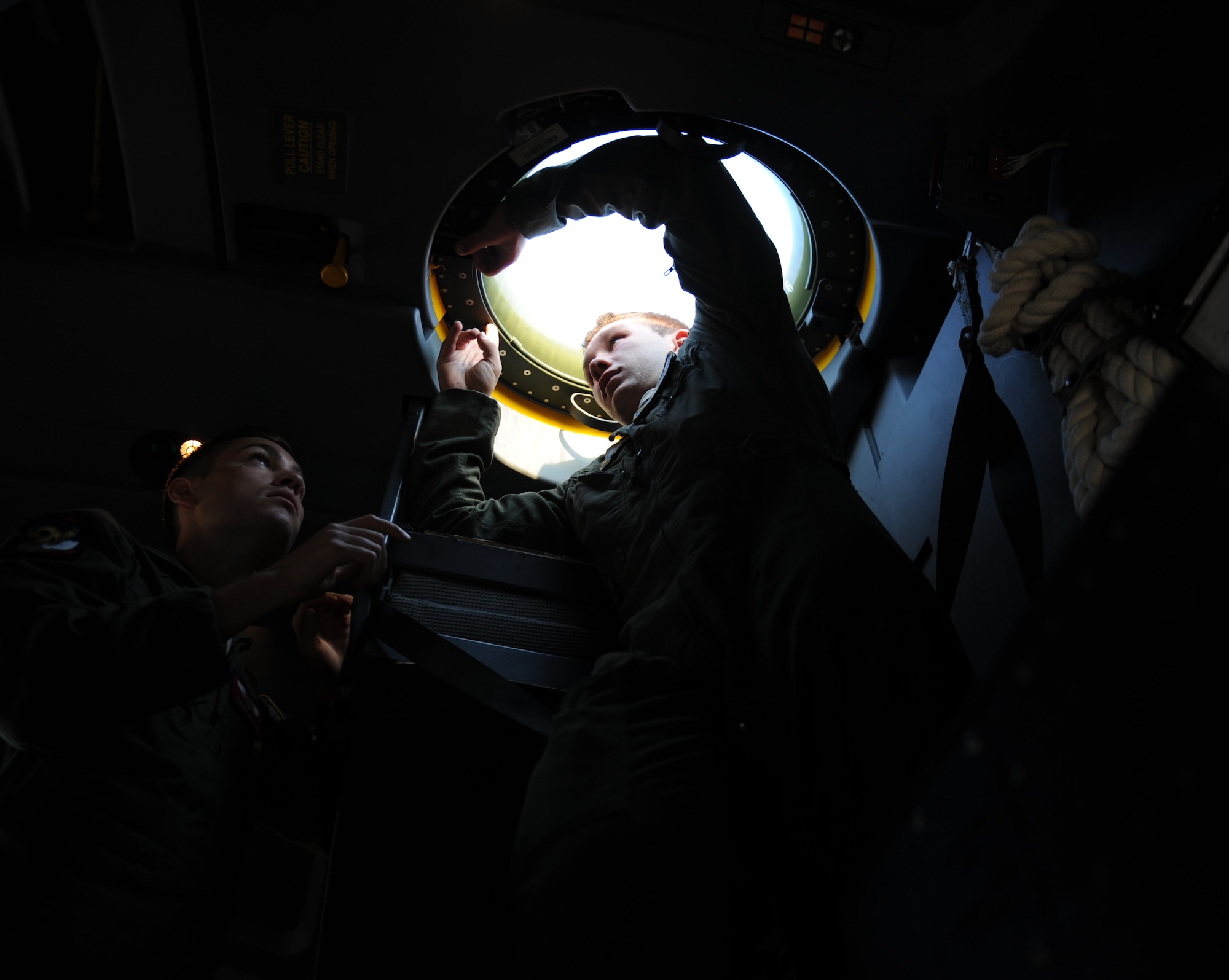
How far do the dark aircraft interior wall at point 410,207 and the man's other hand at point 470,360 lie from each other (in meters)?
0.04

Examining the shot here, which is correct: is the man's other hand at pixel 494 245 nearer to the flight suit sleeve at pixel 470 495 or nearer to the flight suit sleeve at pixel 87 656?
the flight suit sleeve at pixel 470 495

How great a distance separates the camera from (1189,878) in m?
0.39

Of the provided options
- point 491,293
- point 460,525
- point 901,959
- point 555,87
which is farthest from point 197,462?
point 901,959

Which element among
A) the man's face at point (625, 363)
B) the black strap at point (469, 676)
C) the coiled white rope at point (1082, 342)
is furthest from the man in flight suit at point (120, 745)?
the coiled white rope at point (1082, 342)

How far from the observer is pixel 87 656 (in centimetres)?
111

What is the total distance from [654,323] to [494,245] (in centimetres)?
47

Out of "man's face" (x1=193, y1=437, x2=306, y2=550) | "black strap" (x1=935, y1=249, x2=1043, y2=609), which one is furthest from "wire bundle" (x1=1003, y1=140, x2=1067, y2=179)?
"man's face" (x1=193, y1=437, x2=306, y2=550)

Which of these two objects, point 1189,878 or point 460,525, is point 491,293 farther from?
point 1189,878

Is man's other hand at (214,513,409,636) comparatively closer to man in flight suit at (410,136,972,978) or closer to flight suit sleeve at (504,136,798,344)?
man in flight suit at (410,136,972,978)

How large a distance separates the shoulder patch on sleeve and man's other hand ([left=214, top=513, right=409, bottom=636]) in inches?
10.5

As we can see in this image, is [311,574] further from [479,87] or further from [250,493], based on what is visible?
[479,87]

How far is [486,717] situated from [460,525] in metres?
0.50

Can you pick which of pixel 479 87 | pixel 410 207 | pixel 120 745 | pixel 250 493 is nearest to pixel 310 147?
pixel 410 207

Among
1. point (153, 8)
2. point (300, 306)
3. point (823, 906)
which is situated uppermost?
point (153, 8)
